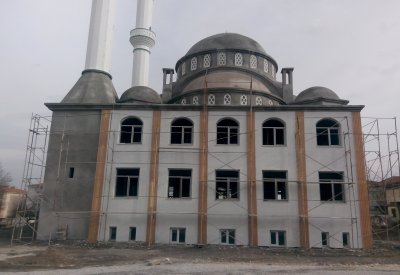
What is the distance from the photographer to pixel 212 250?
52.8 feet

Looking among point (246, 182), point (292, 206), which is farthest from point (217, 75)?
point (292, 206)

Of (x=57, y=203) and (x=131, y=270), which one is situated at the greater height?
(x=57, y=203)

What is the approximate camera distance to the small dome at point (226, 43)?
25266 mm

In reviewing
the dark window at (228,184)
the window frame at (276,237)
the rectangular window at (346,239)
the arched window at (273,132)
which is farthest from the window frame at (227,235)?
the rectangular window at (346,239)

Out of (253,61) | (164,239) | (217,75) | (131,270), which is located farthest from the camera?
(253,61)

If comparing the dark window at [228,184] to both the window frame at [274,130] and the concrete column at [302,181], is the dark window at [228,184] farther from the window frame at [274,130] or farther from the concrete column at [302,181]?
the concrete column at [302,181]

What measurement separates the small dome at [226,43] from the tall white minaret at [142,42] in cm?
565

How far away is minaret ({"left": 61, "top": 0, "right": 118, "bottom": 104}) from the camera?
70.2 ft

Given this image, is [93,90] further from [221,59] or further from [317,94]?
[317,94]

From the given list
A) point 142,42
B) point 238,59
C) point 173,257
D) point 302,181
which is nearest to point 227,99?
point 238,59

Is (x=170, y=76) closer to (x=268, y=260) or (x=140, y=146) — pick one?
(x=140, y=146)

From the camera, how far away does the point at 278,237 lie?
57.6 feet

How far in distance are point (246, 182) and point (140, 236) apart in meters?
6.15

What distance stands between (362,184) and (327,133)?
3.18 meters
